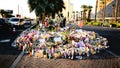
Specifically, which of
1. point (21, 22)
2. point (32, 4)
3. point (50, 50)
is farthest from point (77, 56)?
point (32, 4)

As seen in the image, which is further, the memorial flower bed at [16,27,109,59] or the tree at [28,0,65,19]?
the tree at [28,0,65,19]

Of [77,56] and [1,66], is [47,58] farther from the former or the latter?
[1,66]

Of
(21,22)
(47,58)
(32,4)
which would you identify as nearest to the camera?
(47,58)

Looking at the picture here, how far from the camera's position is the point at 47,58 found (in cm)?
1438

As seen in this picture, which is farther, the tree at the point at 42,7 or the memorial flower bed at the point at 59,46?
the tree at the point at 42,7

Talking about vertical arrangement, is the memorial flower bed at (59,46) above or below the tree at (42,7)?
below

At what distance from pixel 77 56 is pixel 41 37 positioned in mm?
3898

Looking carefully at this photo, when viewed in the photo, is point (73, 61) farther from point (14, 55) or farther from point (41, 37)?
point (41, 37)

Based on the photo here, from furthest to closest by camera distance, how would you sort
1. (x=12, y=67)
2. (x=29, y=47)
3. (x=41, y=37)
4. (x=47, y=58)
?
(x=41, y=37), (x=29, y=47), (x=47, y=58), (x=12, y=67)

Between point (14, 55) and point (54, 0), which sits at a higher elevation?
point (54, 0)

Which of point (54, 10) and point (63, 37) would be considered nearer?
point (63, 37)

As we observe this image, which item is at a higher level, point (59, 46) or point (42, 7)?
point (42, 7)

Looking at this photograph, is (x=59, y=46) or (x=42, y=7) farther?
(x=42, y=7)

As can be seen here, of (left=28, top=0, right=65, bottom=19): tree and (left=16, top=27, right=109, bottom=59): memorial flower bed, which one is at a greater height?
(left=28, top=0, right=65, bottom=19): tree
